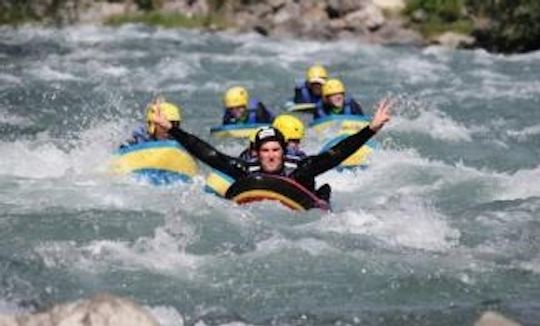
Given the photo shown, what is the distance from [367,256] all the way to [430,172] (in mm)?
4495

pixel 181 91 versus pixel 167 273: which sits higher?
pixel 167 273

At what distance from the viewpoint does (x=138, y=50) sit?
26.8 m

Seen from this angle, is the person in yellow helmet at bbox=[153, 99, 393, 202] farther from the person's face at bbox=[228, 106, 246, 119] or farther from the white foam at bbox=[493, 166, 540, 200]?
the person's face at bbox=[228, 106, 246, 119]

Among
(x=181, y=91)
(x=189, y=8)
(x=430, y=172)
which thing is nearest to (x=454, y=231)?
(x=430, y=172)

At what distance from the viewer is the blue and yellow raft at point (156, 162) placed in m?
11.8

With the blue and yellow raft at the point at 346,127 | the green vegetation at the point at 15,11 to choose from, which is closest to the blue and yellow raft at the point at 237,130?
the blue and yellow raft at the point at 346,127

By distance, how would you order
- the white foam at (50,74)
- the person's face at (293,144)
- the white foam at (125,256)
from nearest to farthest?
the white foam at (125,256)
the person's face at (293,144)
the white foam at (50,74)

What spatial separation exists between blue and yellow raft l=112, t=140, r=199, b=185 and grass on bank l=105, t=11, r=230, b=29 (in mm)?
20307

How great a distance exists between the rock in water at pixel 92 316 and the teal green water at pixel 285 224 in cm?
138

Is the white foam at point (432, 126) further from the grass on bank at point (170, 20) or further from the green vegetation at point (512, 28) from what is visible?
the grass on bank at point (170, 20)

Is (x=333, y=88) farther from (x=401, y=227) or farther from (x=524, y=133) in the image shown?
(x=401, y=227)

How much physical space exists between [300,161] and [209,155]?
95 centimetres

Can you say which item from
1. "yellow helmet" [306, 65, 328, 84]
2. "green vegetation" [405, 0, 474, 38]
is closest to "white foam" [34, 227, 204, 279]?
"yellow helmet" [306, 65, 328, 84]

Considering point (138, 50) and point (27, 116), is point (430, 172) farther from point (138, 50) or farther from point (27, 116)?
point (138, 50)
